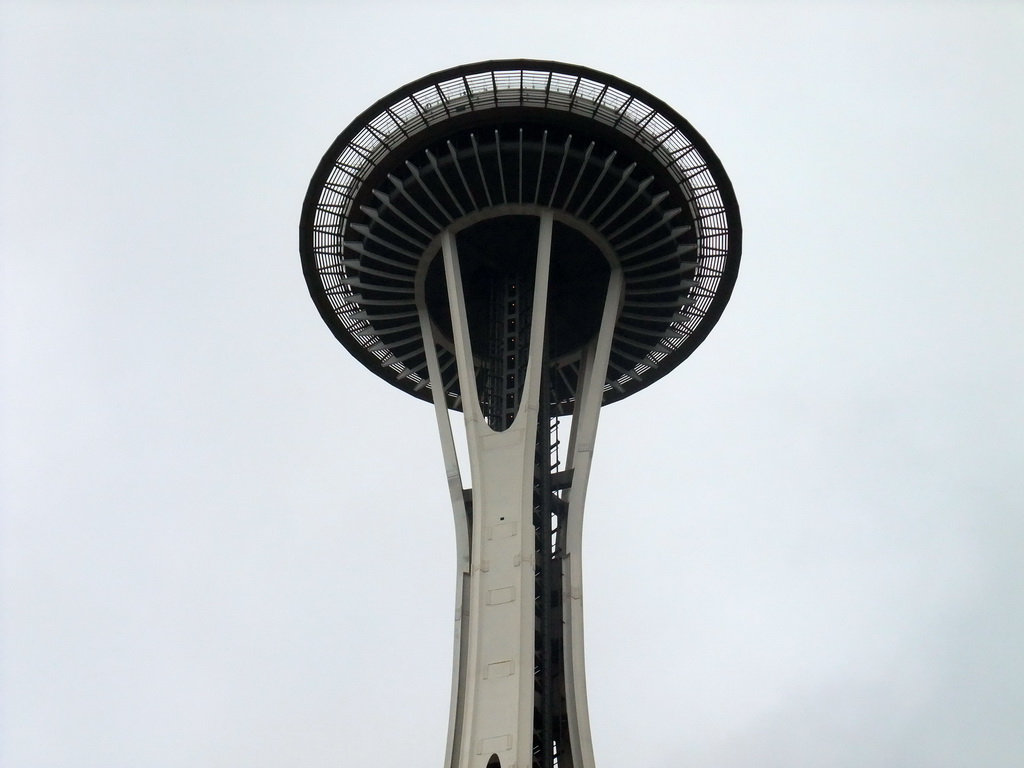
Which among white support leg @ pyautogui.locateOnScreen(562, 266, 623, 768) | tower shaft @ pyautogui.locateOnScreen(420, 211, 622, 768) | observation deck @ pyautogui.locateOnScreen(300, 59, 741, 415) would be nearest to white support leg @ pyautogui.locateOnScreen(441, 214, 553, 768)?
tower shaft @ pyautogui.locateOnScreen(420, 211, 622, 768)

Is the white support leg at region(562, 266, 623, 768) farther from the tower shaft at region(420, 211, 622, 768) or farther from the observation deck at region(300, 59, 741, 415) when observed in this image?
the observation deck at region(300, 59, 741, 415)

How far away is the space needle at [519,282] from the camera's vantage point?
34.8 meters

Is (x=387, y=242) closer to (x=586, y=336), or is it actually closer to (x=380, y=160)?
(x=380, y=160)

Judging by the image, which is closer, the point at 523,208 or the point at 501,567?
the point at 501,567

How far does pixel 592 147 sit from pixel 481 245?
5150 millimetres

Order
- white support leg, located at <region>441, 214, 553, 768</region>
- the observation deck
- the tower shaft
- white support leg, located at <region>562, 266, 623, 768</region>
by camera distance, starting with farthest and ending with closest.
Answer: the observation deck, white support leg, located at <region>562, 266, 623, 768</region>, the tower shaft, white support leg, located at <region>441, 214, 553, 768</region>

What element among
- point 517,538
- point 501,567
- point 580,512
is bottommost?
point 501,567

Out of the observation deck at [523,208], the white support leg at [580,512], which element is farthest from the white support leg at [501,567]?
the observation deck at [523,208]

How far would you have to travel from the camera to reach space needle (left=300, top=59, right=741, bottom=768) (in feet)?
114

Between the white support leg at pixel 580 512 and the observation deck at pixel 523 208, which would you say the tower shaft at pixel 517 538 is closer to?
the white support leg at pixel 580 512

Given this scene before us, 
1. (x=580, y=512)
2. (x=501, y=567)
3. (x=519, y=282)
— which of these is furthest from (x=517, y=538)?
(x=519, y=282)

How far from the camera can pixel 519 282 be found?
135 ft

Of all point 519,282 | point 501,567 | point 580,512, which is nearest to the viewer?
point 501,567

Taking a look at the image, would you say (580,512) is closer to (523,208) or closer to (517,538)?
(517,538)
